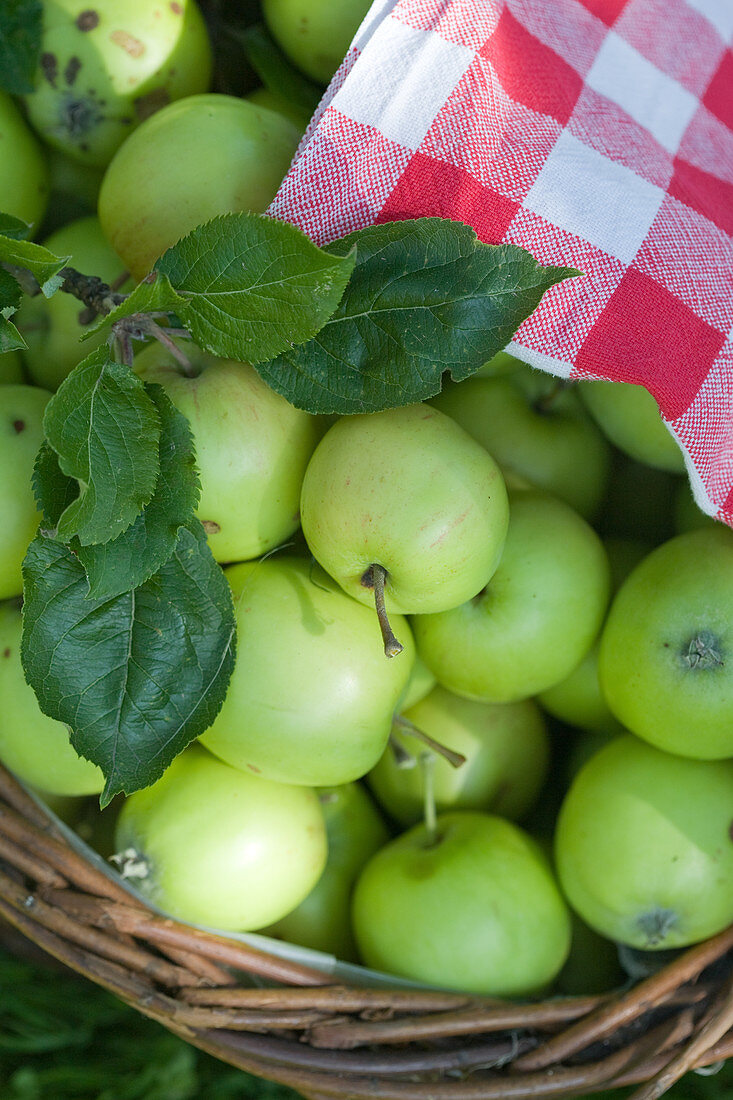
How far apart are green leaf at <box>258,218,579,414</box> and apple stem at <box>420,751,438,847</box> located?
1.37 ft

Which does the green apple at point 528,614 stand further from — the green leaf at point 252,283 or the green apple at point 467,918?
the green leaf at point 252,283

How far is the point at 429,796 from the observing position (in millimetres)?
869

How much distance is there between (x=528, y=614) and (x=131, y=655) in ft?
1.20

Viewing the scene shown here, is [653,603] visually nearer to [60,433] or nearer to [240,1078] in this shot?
[60,433]

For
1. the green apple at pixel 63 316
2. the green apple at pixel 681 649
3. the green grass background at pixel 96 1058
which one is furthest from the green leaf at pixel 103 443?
the green grass background at pixel 96 1058

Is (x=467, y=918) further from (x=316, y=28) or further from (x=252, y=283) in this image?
(x=316, y=28)

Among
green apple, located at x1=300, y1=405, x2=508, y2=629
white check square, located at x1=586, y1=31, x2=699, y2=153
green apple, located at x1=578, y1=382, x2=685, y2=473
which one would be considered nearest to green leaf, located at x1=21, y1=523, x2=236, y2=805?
green apple, located at x1=300, y1=405, x2=508, y2=629

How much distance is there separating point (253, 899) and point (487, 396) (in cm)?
56

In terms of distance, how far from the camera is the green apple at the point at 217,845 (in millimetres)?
778

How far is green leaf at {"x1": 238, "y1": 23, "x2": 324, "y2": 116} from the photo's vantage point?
92cm

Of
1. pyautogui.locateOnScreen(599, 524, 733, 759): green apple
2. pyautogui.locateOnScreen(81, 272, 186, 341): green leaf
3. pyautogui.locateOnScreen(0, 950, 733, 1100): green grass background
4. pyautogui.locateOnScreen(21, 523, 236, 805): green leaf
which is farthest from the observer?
pyautogui.locateOnScreen(0, 950, 733, 1100): green grass background

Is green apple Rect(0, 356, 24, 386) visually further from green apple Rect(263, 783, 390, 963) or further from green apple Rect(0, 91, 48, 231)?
green apple Rect(263, 783, 390, 963)

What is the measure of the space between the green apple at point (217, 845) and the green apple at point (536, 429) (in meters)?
0.42

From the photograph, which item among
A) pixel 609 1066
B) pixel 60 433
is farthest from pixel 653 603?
pixel 60 433
